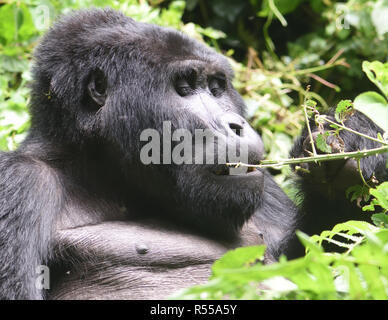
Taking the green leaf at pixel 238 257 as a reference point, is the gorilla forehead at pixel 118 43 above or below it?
below

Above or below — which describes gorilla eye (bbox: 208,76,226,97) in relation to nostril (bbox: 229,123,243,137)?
below

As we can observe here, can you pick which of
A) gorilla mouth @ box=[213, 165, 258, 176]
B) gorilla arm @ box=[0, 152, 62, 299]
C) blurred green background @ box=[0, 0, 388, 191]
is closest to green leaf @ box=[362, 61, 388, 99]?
gorilla mouth @ box=[213, 165, 258, 176]

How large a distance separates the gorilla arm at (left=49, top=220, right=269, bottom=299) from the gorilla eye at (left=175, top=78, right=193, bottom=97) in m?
0.69

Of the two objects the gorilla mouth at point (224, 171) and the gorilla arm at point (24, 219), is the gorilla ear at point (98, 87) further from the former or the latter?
the gorilla mouth at point (224, 171)

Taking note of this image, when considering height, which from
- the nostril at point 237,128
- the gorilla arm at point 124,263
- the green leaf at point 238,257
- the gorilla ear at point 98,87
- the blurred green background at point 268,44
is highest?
the green leaf at point 238,257

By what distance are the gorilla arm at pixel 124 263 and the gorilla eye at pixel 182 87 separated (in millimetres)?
688

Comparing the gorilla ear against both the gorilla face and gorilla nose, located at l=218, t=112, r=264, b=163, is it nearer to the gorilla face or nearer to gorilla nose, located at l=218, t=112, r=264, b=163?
the gorilla face

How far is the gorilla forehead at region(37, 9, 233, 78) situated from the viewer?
2.95 metres

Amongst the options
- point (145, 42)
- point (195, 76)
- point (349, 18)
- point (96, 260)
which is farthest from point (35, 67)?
point (349, 18)

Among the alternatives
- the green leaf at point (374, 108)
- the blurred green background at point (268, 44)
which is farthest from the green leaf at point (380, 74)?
the blurred green background at point (268, 44)

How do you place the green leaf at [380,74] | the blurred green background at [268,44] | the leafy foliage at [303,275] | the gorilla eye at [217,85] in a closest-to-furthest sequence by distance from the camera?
the leafy foliage at [303,275] < the green leaf at [380,74] < the gorilla eye at [217,85] < the blurred green background at [268,44]

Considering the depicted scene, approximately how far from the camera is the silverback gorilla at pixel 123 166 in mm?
2727

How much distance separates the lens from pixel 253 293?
1597 mm

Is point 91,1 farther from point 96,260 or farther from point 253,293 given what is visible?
point 253,293
